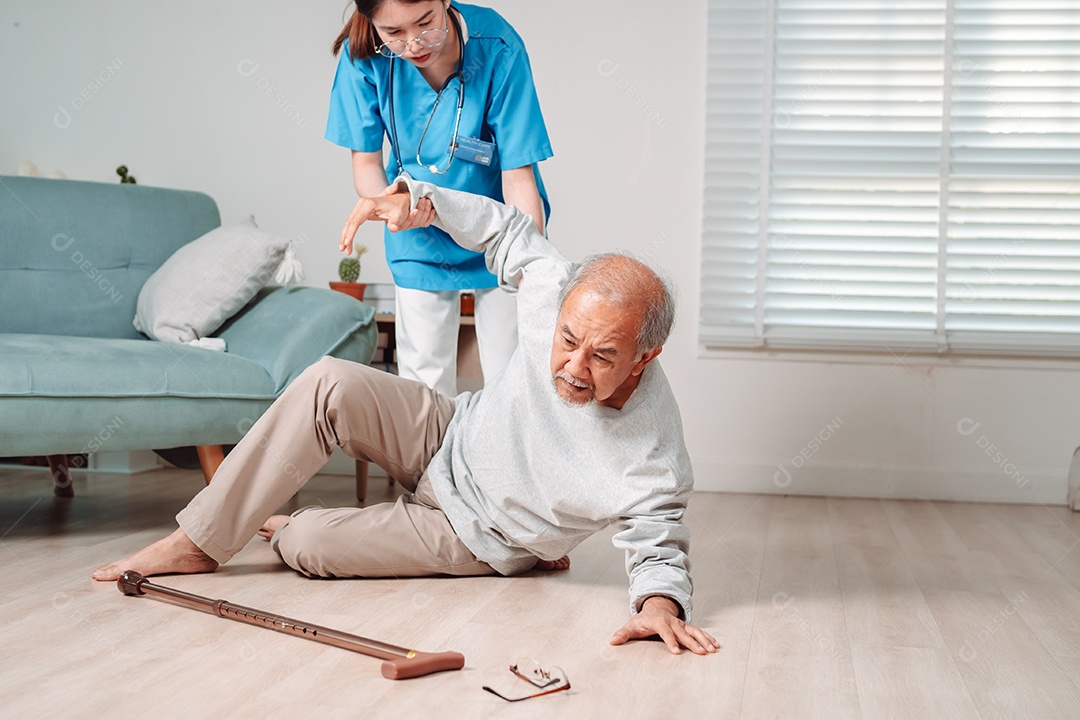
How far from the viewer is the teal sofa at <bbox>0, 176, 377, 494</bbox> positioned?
218 cm

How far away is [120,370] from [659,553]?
133cm

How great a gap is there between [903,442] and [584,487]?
2.05 meters

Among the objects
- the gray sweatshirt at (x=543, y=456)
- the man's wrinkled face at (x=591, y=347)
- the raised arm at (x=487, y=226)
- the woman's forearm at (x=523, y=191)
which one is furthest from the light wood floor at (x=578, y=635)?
the woman's forearm at (x=523, y=191)

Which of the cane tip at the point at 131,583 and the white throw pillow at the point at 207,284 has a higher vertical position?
the white throw pillow at the point at 207,284

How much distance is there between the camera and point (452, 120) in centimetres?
201

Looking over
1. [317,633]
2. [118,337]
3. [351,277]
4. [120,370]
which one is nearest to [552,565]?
[317,633]

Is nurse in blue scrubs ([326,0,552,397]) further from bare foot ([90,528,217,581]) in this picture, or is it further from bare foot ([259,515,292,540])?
bare foot ([90,528,217,581])

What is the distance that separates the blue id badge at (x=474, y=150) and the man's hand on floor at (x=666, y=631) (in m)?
0.94

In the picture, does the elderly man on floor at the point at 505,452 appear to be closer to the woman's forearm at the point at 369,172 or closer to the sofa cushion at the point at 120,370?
the woman's forearm at the point at 369,172

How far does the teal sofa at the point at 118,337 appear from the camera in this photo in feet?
7.14

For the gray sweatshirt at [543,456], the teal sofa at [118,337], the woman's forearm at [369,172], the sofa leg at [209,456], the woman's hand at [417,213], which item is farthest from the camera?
the sofa leg at [209,456]

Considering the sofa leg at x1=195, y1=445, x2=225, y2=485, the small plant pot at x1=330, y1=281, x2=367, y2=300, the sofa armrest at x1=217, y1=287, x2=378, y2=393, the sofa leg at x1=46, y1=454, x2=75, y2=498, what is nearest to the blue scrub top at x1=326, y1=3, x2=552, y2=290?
the sofa armrest at x1=217, y1=287, x2=378, y2=393

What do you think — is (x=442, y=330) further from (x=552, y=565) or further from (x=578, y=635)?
(x=578, y=635)

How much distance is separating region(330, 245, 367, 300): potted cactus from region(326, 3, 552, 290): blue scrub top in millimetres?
1288
